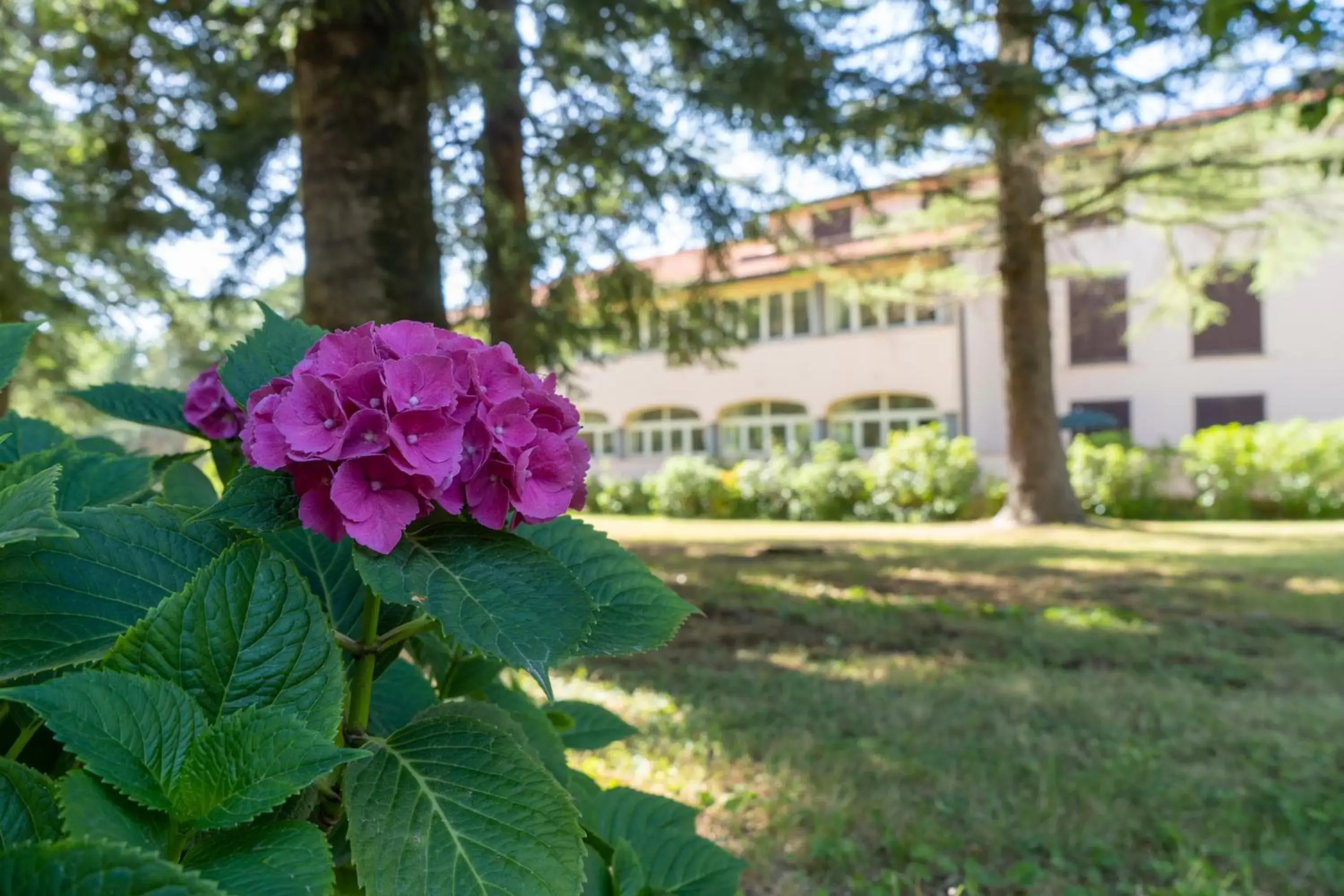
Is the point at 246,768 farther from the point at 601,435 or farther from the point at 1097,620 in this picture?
the point at 601,435

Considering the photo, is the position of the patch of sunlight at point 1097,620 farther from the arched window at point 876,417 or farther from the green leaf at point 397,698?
the arched window at point 876,417

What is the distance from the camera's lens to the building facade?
65.1 feet

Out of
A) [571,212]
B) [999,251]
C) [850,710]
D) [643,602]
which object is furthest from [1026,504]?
[643,602]

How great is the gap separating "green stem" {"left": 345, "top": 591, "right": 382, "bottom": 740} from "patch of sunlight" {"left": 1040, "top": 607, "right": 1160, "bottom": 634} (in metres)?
6.11

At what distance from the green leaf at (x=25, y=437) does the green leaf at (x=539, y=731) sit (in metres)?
0.64

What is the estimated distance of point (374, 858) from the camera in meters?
0.73

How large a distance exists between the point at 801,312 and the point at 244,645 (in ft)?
82.5

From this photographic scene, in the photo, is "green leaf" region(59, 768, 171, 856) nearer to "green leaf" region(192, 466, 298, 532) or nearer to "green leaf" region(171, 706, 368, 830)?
"green leaf" region(171, 706, 368, 830)

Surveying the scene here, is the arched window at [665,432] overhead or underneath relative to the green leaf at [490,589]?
overhead

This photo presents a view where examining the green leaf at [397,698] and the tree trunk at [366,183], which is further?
the tree trunk at [366,183]

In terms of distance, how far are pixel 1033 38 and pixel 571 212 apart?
15.4 ft

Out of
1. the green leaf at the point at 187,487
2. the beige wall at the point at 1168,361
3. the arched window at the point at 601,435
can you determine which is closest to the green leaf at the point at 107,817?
the green leaf at the point at 187,487

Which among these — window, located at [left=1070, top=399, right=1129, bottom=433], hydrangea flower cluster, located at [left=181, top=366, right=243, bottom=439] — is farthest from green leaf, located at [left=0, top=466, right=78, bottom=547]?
window, located at [left=1070, top=399, right=1129, bottom=433]

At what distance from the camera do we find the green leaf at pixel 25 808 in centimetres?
64
